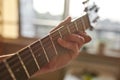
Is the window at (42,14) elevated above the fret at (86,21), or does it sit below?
below

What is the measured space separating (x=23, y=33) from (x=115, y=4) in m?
1.13

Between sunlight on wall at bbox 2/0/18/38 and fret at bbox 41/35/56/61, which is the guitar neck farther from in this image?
sunlight on wall at bbox 2/0/18/38

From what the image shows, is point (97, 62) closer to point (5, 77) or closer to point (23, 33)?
point (23, 33)

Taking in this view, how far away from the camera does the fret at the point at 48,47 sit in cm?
64

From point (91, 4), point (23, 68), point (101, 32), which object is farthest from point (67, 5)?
point (23, 68)

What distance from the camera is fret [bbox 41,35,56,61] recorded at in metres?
0.64

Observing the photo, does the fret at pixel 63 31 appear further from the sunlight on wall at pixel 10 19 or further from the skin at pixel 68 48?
the sunlight on wall at pixel 10 19

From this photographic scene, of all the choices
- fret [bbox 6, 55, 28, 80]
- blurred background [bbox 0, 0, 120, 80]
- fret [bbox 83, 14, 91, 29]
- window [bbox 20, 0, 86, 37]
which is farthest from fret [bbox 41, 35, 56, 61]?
window [bbox 20, 0, 86, 37]

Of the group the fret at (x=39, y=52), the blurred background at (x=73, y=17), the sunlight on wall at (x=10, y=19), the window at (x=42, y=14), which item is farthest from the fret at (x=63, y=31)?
the sunlight on wall at (x=10, y=19)

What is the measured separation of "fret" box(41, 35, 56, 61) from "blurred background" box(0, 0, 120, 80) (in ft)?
4.66

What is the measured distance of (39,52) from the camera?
618 millimetres

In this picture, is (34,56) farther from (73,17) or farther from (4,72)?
(73,17)

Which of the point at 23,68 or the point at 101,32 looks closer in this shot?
the point at 23,68

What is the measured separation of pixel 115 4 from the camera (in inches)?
88.4
